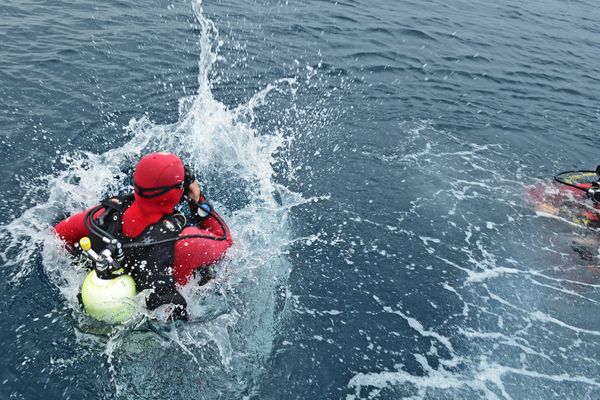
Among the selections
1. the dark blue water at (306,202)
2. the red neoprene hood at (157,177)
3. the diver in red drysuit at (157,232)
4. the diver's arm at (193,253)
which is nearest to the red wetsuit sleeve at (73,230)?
the diver in red drysuit at (157,232)

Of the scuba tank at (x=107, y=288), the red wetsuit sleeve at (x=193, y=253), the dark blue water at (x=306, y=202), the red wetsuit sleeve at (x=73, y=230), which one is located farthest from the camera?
the dark blue water at (x=306, y=202)

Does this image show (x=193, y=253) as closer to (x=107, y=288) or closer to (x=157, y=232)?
(x=157, y=232)

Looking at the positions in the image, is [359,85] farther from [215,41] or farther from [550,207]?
[550,207]

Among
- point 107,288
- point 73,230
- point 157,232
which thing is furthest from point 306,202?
point 107,288

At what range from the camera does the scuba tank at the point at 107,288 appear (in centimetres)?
443

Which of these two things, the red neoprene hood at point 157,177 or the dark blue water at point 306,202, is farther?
the dark blue water at point 306,202

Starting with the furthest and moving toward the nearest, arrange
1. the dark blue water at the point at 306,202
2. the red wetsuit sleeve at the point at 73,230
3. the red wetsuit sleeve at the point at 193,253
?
the dark blue water at the point at 306,202 < the red wetsuit sleeve at the point at 73,230 < the red wetsuit sleeve at the point at 193,253

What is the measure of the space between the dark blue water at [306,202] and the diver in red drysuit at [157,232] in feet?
2.33

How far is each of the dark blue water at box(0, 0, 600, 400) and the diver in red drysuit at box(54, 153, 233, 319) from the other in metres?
0.71

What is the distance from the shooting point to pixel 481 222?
27.8ft

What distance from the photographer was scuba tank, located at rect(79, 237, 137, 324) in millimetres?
4430

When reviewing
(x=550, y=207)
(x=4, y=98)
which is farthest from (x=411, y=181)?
(x=4, y=98)

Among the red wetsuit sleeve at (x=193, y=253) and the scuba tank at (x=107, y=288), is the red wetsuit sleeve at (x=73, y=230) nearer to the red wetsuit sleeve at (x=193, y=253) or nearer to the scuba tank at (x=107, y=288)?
the scuba tank at (x=107, y=288)

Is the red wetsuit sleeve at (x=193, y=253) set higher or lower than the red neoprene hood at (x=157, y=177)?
lower
